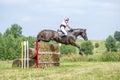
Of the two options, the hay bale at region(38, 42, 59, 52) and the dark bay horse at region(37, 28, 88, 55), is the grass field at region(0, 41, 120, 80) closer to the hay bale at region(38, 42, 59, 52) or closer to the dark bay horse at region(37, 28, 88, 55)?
the hay bale at region(38, 42, 59, 52)

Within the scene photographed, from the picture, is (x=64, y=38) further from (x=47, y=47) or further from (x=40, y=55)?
(x=40, y=55)

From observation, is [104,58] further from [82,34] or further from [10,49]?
[10,49]

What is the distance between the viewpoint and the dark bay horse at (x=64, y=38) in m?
27.4

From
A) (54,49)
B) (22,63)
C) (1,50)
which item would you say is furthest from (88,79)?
(1,50)

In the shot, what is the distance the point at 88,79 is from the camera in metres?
14.4

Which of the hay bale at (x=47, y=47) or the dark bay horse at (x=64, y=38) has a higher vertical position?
the dark bay horse at (x=64, y=38)

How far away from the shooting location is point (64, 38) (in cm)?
2741

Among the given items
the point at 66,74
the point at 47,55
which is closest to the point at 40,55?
the point at 47,55

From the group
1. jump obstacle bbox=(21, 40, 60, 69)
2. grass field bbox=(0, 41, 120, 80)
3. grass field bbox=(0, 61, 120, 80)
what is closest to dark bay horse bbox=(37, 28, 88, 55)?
jump obstacle bbox=(21, 40, 60, 69)

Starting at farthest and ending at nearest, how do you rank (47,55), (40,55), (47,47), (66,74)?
(47,55), (47,47), (40,55), (66,74)

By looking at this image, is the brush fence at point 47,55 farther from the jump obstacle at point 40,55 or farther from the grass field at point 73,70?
the grass field at point 73,70

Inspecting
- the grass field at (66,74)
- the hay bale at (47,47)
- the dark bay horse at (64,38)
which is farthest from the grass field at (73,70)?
the dark bay horse at (64,38)

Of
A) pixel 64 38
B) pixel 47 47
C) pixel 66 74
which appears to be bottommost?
pixel 66 74

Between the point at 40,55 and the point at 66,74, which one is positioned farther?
the point at 40,55
